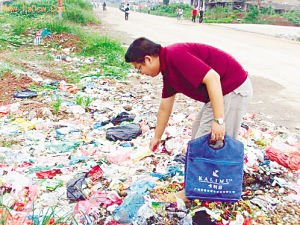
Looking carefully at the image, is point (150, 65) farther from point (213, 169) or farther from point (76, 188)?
point (76, 188)

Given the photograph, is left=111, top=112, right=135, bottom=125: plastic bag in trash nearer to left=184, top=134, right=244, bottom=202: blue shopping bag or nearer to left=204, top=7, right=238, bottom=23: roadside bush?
left=184, top=134, right=244, bottom=202: blue shopping bag

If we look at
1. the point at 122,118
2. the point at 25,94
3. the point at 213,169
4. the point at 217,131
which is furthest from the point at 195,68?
the point at 25,94

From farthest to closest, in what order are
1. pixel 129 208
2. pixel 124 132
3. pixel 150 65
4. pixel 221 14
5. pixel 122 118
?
pixel 221 14 < pixel 122 118 < pixel 124 132 < pixel 129 208 < pixel 150 65

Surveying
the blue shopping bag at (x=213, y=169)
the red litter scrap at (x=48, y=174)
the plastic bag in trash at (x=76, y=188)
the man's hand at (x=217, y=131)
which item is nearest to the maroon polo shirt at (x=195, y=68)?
the man's hand at (x=217, y=131)

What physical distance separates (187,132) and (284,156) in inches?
43.1

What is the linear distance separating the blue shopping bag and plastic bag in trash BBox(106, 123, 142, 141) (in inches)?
70.0

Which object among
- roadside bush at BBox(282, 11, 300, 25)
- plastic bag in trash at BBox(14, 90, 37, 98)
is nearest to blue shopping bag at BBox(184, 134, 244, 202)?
plastic bag in trash at BBox(14, 90, 37, 98)

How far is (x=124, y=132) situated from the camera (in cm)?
430

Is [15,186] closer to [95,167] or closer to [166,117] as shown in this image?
[95,167]

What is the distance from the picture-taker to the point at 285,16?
92.2 feet

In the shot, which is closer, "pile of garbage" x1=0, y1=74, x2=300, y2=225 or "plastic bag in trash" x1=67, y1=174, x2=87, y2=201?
"pile of garbage" x1=0, y1=74, x2=300, y2=225

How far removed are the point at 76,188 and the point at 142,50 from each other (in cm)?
126

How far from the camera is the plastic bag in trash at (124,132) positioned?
4211mm

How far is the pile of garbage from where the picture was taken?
272 centimetres
